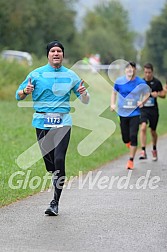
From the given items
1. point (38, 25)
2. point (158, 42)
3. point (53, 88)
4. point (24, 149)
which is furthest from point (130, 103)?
point (158, 42)

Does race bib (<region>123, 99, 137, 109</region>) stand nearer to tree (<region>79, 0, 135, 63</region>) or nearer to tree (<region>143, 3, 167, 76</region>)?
tree (<region>79, 0, 135, 63</region>)

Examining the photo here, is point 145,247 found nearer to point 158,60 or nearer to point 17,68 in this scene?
point 17,68

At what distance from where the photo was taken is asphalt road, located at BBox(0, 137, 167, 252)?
7656 millimetres

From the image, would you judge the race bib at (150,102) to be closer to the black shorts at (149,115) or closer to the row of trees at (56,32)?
the black shorts at (149,115)

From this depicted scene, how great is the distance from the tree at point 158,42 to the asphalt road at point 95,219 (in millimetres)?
72942

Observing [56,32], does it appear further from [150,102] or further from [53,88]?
[53,88]

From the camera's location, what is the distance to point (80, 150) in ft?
56.9

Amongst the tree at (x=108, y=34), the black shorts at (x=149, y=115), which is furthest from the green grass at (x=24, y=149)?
the tree at (x=108, y=34)

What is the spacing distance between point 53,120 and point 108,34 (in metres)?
87.0

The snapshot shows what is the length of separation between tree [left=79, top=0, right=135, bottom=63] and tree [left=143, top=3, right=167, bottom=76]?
3.94m

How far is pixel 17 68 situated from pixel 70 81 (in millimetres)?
21235

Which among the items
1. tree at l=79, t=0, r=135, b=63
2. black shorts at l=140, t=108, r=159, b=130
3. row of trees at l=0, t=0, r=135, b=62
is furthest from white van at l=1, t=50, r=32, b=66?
tree at l=79, t=0, r=135, b=63

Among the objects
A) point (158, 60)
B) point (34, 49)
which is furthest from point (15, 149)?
point (158, 60)

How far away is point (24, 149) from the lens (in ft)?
52.5
